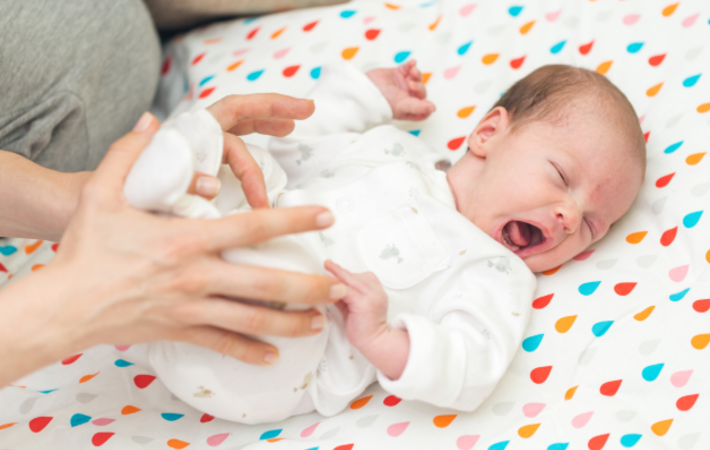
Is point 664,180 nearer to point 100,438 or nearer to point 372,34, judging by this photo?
point 372,34

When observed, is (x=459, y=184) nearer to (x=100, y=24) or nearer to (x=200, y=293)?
(x=200, y=293)

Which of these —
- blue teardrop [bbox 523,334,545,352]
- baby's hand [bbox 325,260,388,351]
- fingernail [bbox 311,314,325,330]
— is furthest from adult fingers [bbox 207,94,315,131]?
blue teardrop [bbox 523,334,545,352]

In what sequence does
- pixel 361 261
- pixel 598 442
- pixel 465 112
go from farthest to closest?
1. pixel 465 112
2. pixel 361 261
3. pixel 598 442

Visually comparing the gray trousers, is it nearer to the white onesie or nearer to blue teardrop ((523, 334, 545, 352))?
the white onesie

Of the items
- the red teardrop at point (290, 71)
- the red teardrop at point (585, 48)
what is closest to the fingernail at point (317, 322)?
the red teardrop at point (290, 71)

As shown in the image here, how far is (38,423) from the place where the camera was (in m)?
1.03

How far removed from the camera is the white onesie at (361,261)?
37.0 inches

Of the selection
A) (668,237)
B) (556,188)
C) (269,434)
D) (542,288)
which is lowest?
(269,434)

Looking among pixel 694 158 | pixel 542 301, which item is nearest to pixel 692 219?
pixel 694 158

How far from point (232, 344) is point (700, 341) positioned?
0.86 metres

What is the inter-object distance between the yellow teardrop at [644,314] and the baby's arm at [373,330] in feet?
1.61

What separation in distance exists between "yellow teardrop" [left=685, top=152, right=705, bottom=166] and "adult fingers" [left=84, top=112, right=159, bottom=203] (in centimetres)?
117

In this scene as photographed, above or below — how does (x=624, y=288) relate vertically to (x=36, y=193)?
below

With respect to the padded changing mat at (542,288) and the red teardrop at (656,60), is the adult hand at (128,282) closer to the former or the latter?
the padded changing mat at (542,288)
